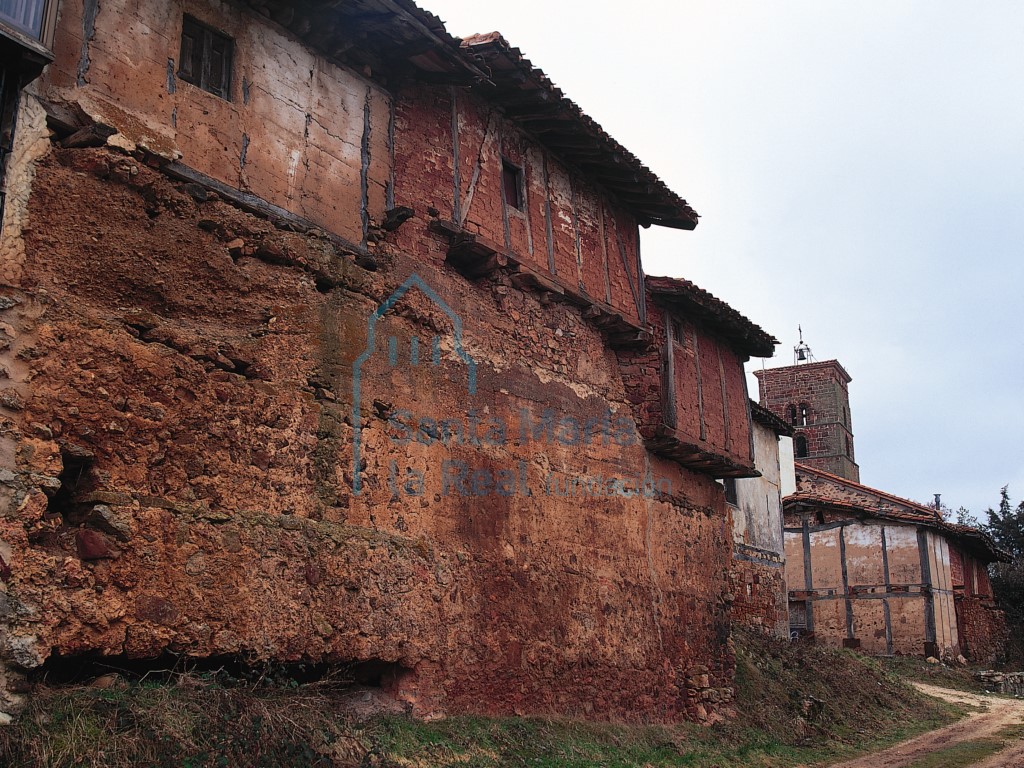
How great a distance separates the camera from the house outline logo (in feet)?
29.7

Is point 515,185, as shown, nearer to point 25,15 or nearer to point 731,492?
point 25,15

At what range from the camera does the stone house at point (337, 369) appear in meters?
6.91

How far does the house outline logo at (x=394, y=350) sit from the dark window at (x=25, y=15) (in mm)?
3899

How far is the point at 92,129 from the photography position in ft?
24.1

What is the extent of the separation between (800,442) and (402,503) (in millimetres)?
39510

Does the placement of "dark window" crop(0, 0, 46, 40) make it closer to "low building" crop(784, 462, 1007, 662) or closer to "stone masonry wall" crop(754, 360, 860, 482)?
"low building" crop(784, 462, 1007, 662)

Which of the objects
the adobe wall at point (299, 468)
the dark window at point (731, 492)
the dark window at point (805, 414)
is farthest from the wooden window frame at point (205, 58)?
the dark window at point (805, 414)

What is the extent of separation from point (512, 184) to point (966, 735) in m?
12.2

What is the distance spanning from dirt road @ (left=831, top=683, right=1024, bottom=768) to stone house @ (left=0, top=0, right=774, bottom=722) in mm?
2554

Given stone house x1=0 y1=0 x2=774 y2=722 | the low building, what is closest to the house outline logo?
stone house x1=0 y1=0 x2=774 y2=722

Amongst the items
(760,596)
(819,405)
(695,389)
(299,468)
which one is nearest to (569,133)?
(695,389)

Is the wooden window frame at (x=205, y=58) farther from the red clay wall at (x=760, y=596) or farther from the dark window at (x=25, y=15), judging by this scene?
the red clay wall at (x=760, y=596)

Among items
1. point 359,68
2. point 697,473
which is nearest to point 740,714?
point 697,473

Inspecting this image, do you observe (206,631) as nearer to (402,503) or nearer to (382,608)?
(382,608)
